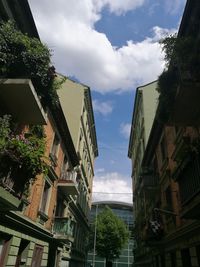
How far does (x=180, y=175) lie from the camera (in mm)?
9172

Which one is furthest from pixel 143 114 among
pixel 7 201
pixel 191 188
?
pixel 7 201

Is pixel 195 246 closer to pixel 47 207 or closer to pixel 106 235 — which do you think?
pixel 47 207

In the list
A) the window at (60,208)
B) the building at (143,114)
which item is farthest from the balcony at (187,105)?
the building at (143,114)

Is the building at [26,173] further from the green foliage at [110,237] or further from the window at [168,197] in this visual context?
the green foliage at [110,237]

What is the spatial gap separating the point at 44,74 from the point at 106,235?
30765mm

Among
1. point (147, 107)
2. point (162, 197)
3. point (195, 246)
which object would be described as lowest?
point (195, 246)

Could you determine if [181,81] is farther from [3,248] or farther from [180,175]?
[3,248]

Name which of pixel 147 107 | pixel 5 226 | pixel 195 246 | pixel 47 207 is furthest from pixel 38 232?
pixel 147 107

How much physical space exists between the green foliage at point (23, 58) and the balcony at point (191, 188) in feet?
18.1

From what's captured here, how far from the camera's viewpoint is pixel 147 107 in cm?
2562

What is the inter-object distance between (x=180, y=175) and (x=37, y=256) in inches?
308

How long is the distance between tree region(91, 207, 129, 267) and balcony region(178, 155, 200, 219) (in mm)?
27437

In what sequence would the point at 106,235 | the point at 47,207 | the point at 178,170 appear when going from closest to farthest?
the point at 178,170 → the point at 47,207 → the point at 106,235

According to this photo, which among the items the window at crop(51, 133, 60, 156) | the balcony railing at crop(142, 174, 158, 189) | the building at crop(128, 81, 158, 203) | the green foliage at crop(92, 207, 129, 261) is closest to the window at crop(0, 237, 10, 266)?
the window at crop(51, 133, 60, 156)
